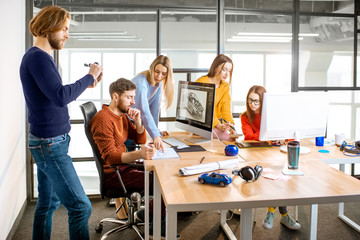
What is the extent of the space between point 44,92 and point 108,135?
0.68 m

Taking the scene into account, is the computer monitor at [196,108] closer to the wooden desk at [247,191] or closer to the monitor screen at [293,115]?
the monitor screen at [293,115]

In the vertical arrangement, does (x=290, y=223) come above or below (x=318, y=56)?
below

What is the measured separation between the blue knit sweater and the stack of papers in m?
0.71

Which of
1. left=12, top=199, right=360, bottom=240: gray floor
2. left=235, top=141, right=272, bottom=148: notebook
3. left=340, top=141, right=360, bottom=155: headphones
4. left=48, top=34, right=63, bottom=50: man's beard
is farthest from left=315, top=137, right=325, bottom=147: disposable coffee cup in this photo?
left=48, top=34, right=63, bottom=50: man's beard

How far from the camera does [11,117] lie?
2.95 metres

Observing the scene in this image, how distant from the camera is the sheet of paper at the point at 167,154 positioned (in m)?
2.38

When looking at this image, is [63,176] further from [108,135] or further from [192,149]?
[192,149]

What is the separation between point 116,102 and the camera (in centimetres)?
274

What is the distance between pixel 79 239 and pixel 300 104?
5.45 ft

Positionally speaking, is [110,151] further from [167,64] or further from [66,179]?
[167,64]

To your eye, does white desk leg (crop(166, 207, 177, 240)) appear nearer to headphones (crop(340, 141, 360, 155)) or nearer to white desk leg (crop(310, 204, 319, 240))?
white desk leg (crop(310, 204, 319, 240))

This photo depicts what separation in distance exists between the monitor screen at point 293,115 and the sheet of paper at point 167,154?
1.96 ft

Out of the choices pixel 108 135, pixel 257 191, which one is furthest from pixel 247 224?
pixel 108 135

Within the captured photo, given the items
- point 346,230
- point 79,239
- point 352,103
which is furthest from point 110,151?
point 352,103
